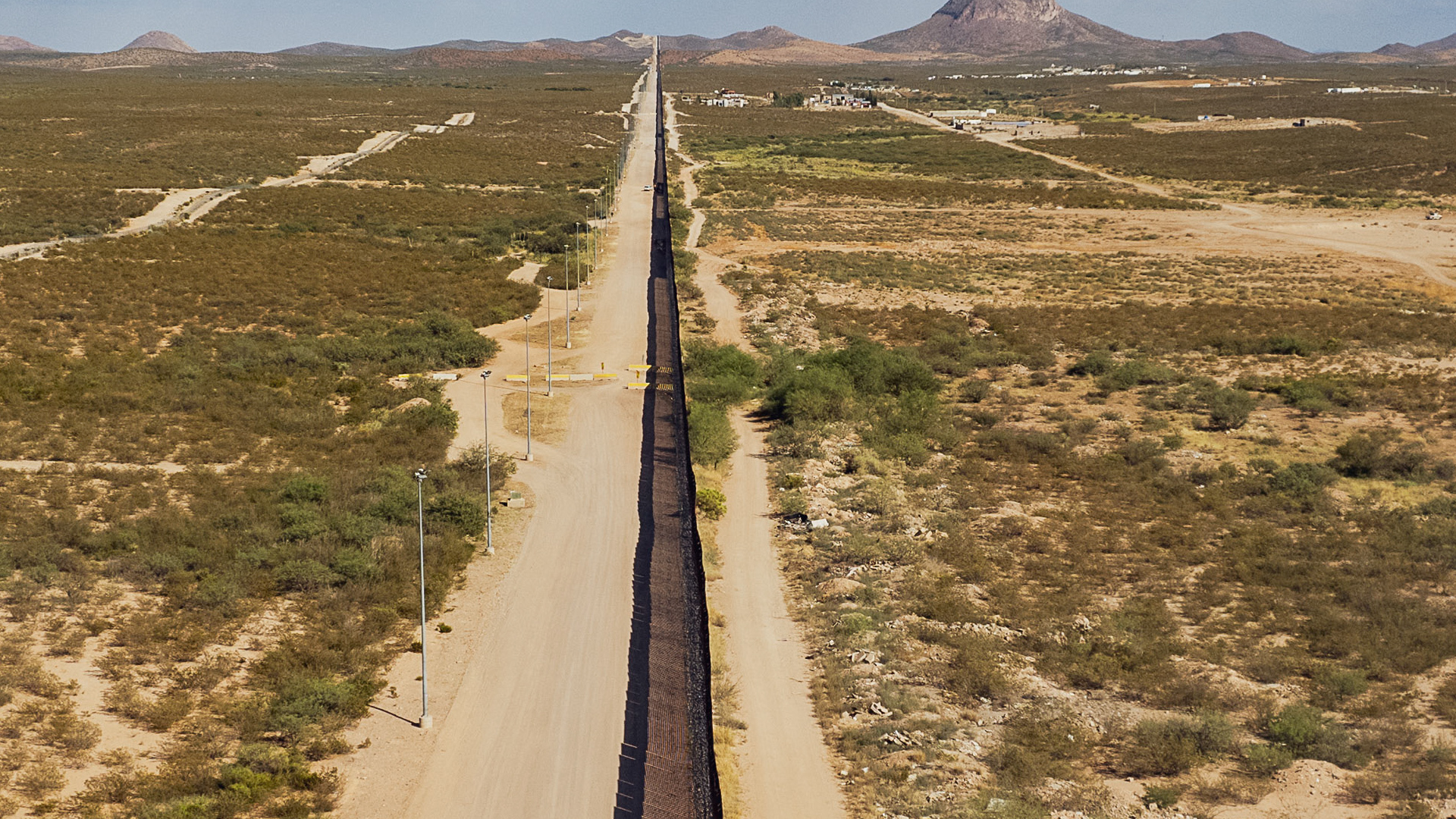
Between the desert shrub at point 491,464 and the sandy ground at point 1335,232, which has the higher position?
the sandy ground at point 1335,232

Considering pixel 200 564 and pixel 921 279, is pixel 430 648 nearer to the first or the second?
pixel 200 564

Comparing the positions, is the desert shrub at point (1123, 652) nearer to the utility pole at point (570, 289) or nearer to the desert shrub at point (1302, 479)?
the desert shrub at point (1302, 479)

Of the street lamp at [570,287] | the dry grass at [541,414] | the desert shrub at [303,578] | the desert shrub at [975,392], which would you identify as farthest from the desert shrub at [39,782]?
the desert shrub at [975,392]

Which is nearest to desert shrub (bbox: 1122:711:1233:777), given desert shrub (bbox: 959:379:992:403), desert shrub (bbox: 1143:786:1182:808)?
desert shrub (bbox: 1143:786:1182:808)

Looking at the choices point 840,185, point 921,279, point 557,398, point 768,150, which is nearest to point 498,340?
point 557,398

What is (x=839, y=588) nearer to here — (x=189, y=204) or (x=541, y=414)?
(x=541, y=414)

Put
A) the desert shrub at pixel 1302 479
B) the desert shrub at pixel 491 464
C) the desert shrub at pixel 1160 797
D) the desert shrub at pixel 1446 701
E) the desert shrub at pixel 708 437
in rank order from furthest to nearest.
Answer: the desert shrub at pixel 708 437, the desert shrub at pixel 491 464, the desert shrub at pixel 1302 479, the desert shrub at pixel 1446 701, the desert shrub at pixel 1160 797

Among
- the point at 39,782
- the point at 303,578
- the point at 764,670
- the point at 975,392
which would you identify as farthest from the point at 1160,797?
the point at 975,392
